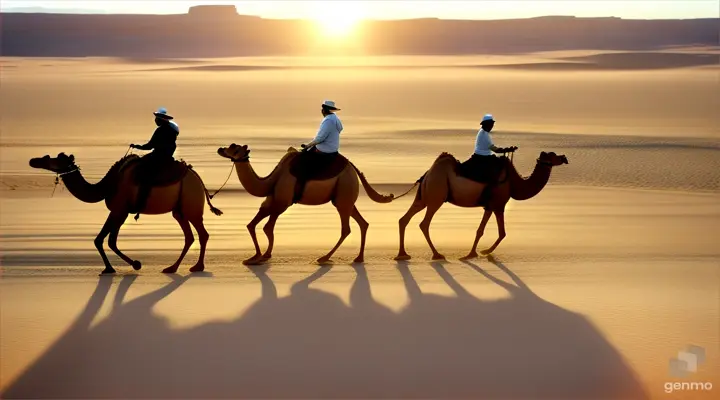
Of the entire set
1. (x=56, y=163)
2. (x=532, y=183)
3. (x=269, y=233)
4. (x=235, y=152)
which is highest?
(x=56, y=163)

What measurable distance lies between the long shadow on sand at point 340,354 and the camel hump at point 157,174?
137cm

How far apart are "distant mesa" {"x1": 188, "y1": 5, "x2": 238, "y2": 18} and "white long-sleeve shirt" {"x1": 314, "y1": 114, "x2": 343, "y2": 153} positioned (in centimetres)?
14861

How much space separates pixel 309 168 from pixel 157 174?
1835 millimetres

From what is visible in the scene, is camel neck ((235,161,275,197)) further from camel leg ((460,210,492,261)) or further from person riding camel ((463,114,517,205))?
camel leg ((460,210,492,261))

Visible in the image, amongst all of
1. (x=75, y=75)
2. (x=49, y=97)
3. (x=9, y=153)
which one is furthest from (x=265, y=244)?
(x=75, y=75)

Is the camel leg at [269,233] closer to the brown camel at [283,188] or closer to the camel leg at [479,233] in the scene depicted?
the brown camel at [283,188]

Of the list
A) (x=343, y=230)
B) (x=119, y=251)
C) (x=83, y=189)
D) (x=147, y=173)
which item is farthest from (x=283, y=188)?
(x=83, y=189)

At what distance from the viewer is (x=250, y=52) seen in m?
110

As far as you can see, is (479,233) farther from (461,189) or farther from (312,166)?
(312,166)

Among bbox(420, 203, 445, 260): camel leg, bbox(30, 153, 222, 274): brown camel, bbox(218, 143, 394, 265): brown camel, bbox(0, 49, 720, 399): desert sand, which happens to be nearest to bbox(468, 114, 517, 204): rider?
bbox(420, 203, 445, 260): camel leg

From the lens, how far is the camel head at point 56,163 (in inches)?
449

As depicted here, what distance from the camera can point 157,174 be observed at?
38.4ft

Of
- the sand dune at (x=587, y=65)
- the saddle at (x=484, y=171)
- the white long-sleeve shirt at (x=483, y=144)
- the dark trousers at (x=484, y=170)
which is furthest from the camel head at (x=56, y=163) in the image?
the sand dune at (x=587, y=65)

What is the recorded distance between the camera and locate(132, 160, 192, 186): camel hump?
11.7 metres
